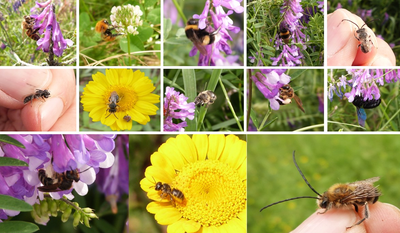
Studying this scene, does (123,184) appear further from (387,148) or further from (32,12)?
(387,148)

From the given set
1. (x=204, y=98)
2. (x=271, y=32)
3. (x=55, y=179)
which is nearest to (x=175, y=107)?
(x=204, y=98)

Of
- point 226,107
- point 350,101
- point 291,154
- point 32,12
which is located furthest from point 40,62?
point 350,101

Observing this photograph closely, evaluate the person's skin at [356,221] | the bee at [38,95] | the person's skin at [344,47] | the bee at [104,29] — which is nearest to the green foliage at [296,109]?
the person's skin at [344,47]

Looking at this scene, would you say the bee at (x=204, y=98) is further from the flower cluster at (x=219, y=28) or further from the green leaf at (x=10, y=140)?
the green leaf at (x=10, y=140)

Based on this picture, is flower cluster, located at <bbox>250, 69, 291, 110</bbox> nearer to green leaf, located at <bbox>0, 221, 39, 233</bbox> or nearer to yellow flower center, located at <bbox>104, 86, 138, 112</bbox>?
yellow flower center, located at <bbox>104, 86, 138, 112</bbox>

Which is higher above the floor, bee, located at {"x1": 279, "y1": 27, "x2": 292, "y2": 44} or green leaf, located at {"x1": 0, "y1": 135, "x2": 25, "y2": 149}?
bee, located at {"x1": 279, "y1": 27, "x2": 292, "y2": 44}

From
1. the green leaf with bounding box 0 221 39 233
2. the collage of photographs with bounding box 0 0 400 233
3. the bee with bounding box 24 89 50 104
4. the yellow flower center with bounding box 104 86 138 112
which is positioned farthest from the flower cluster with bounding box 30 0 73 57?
the green leaf with bounding box 0 221 39 233
